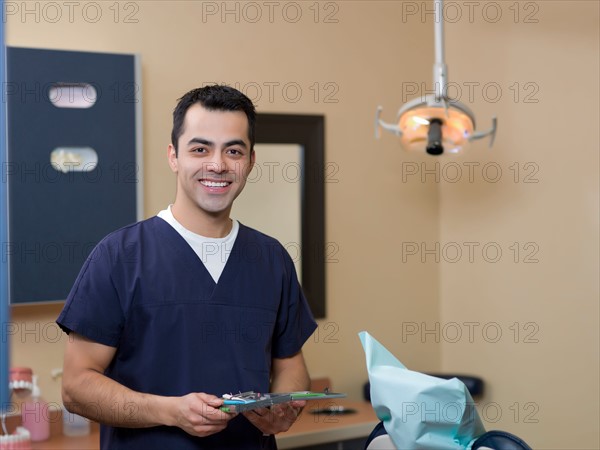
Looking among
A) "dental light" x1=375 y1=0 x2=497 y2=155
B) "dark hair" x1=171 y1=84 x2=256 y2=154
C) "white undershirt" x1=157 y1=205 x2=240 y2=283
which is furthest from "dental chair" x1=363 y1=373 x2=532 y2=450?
"dental light" x1=375 y1=0 x2=497 y2=155

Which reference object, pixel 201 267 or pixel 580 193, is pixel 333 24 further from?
pixel 201 267

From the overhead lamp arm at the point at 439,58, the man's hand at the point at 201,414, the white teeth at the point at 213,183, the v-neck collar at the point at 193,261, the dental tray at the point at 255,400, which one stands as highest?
the overhead lamp arm at the point at 439,58

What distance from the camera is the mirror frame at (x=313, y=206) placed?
2836 millimetres

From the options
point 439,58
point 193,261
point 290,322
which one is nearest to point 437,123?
point 439,58

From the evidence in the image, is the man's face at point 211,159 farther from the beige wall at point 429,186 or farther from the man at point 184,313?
the beige wall at point 429,186

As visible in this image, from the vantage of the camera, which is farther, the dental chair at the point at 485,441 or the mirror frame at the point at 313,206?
the mirror frame at the point at 313,206

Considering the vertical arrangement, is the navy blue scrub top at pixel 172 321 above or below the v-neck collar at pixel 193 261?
below

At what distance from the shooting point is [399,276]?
10.1ft

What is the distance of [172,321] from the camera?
5.34 feet

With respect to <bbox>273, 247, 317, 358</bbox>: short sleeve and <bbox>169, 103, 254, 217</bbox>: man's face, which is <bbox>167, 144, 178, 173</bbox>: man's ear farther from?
<bbox>273, 247, 317, 358</bbox>: short sleeve

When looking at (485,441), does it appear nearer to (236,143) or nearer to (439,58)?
(236,143)

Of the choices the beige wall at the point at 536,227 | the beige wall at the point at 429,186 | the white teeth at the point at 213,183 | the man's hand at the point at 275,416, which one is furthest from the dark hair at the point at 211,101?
the beige wall at the point at 536,227

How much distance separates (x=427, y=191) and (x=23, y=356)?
158 centimetres

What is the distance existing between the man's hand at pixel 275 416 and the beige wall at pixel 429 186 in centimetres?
104
